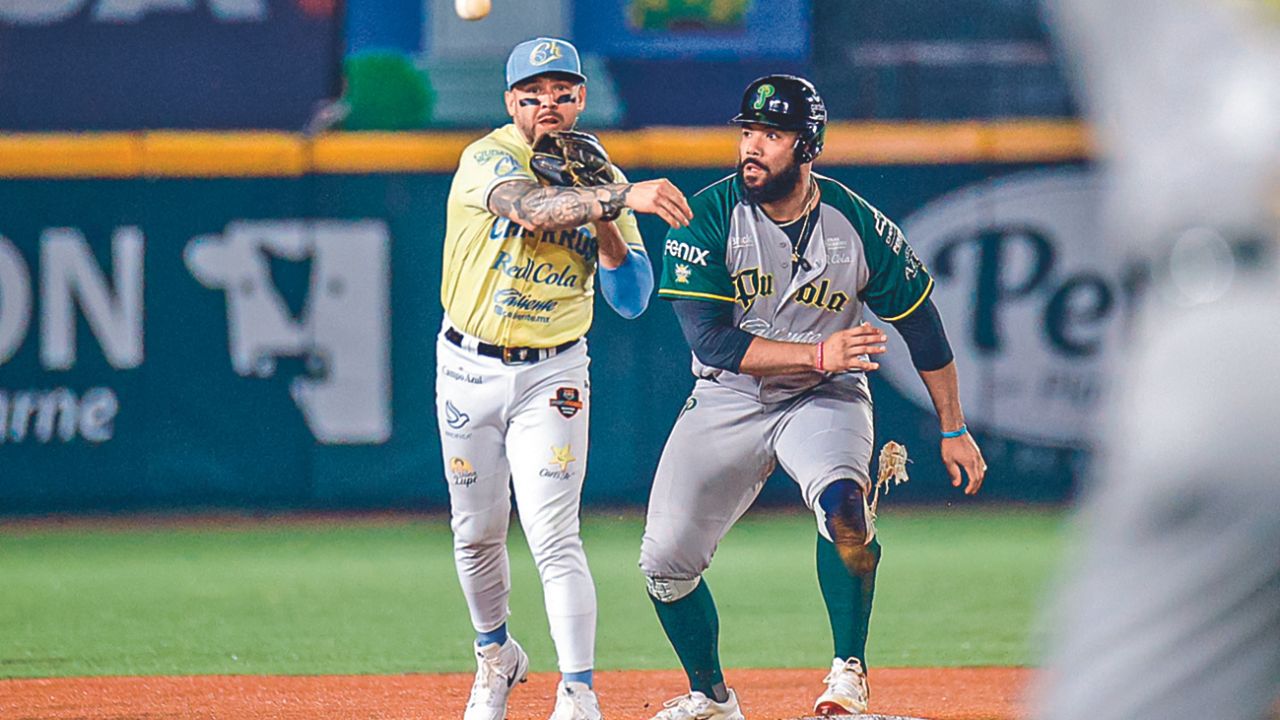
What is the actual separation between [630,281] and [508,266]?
0.35 meters

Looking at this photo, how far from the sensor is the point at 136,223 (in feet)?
31.8

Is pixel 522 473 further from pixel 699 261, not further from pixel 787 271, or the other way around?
pixel 787 271

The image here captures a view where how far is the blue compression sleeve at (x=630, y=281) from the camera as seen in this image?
4.88m

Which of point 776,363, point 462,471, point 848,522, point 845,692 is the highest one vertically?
point 776,363

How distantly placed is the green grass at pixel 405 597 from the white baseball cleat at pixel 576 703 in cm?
159

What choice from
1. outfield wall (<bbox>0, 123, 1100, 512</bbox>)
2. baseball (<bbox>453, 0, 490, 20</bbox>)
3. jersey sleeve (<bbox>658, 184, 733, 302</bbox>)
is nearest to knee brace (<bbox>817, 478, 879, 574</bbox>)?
jersey sleeve (<bbox>658, 184, 733, 302</bbox>)

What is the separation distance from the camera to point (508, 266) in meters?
4.78

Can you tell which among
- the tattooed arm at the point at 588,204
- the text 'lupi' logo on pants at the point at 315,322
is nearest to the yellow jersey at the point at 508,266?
the tattooed arm at the point at 588,204

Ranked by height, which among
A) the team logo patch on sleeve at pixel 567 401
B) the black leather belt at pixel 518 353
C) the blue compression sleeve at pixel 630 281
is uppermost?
the blue compression sleeve at pixel 630 281

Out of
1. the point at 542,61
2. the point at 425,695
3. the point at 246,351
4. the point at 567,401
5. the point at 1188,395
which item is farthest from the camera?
the point at 246,351

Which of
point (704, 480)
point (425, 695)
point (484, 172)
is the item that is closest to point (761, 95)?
point (484, 172)

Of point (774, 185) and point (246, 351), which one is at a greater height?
point (774, 185)

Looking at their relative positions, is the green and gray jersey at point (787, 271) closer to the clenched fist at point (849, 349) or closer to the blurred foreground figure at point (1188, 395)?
the clenched fist at point (849, 349)

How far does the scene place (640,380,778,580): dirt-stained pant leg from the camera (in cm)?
489
